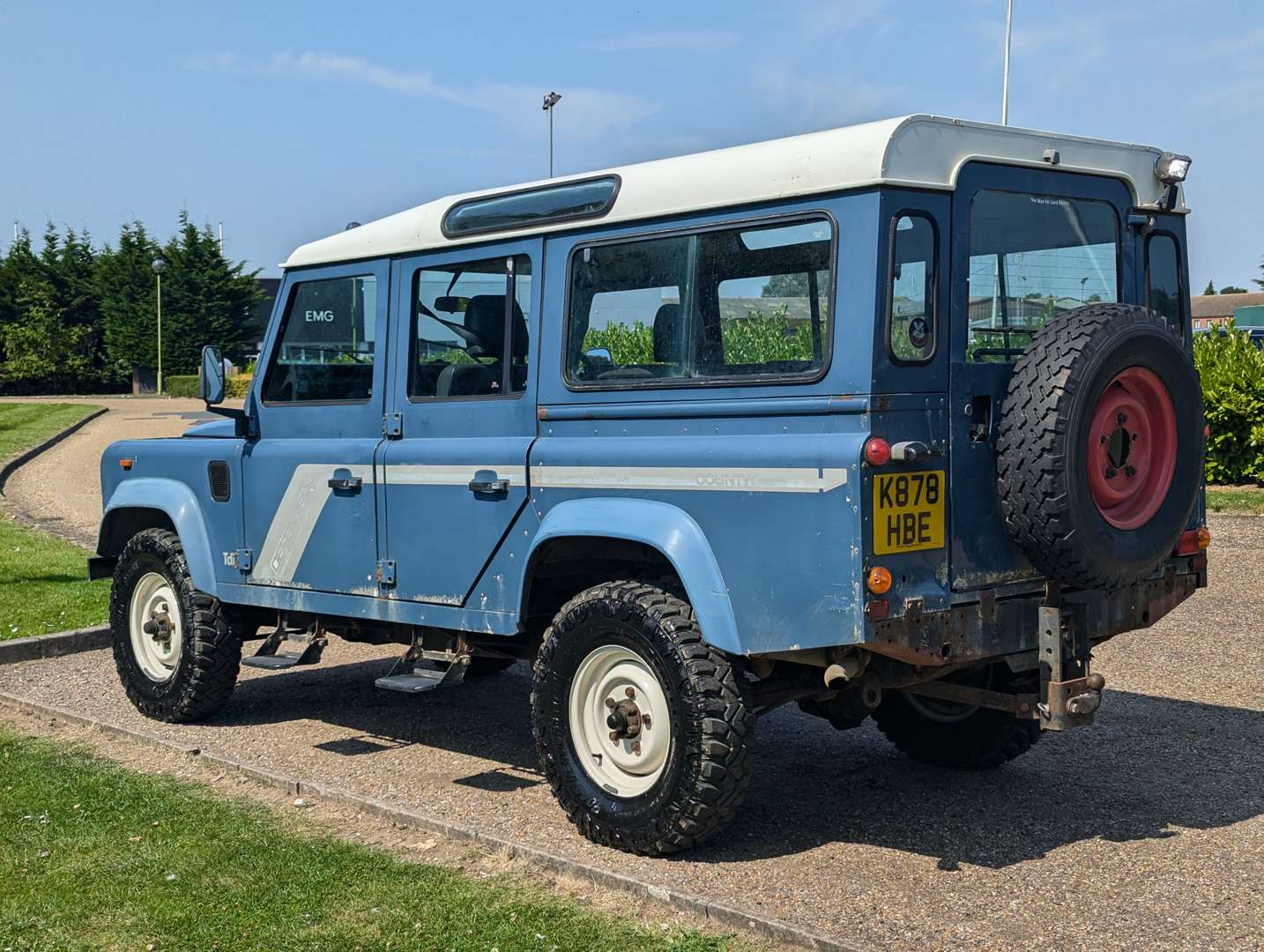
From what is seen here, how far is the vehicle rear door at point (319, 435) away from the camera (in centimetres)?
690

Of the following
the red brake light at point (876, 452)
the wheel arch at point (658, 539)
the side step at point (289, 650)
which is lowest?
the side step at point (289, 650)

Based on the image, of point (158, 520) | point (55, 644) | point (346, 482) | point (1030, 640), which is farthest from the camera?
point (55, 644)

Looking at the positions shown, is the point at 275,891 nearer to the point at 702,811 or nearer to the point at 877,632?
the point at 702,811

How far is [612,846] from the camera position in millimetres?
5594

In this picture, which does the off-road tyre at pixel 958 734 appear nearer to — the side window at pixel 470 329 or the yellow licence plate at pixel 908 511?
the yellow licence plate at pixel 908 511

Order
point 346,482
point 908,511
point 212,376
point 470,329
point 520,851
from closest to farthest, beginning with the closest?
point 908,511 < point 520,851 < point 470,329 < point 346,482 < point 212,376

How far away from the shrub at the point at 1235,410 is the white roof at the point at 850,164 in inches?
453

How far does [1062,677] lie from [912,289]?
1.52 meters

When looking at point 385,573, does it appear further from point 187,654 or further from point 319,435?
point 187,654

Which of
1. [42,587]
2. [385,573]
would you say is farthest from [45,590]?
[385,573]

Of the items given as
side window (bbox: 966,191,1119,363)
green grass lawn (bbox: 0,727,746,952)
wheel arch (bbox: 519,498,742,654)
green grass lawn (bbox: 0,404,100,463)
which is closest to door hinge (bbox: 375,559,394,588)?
wheel arch (bbox: 519,498,742,654)

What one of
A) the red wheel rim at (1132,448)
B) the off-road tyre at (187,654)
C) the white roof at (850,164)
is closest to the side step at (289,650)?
the off-road tyre at (187,654)

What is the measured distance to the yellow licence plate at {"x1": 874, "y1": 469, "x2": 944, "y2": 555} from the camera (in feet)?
16.0

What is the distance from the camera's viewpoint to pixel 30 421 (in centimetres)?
3300
